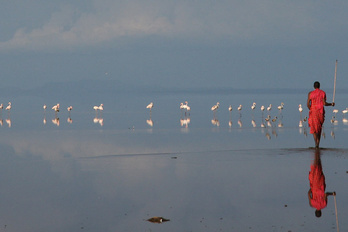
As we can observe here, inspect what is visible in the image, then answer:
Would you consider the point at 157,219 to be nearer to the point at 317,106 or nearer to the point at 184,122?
the point at 317,106

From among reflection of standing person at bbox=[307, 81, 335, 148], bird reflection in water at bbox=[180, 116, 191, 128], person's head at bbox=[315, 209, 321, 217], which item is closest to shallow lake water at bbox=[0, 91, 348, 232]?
person's head at bbox=[315, 209, 321, 217]

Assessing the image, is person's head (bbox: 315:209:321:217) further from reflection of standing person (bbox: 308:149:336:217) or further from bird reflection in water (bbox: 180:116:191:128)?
bird reflection in water (bbox: 180:116:191:128)

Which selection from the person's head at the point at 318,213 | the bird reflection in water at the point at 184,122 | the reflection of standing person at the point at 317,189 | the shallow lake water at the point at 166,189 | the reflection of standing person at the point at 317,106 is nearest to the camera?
the shallow lake water at the point at 166,189

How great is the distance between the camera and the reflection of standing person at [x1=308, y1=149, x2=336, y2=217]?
31.5ft

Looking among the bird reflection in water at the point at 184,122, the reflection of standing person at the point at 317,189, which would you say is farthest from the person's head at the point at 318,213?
the bird reflection in water at the point at 184,122

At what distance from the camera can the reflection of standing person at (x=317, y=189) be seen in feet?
31.5

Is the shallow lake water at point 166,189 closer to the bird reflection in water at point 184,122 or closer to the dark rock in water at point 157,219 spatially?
the dark rock in water at point 157,219

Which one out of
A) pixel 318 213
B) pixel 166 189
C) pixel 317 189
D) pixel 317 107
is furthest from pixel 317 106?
pixel 318 213

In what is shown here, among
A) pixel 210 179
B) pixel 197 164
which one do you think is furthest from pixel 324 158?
pixel 210 179

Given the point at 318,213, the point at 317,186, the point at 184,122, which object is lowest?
the point at 318,213

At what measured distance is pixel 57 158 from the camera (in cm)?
1725

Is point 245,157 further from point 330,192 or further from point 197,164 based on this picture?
point 330,192

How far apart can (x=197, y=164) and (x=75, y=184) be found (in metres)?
3.91

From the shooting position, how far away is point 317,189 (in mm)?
10914
